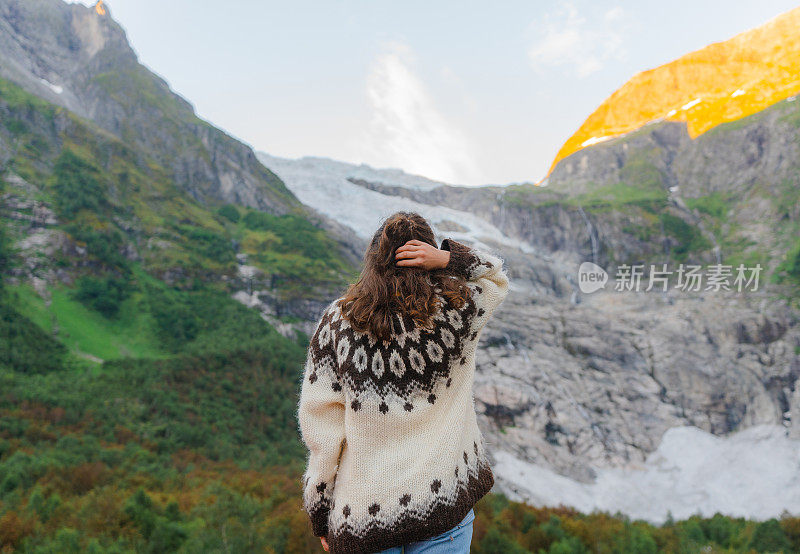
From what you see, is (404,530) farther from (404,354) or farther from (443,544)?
(404,354)

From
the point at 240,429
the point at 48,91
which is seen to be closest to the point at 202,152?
the point at 48,91

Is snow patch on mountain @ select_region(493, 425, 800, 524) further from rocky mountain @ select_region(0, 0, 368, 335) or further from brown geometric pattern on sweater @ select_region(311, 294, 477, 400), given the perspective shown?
brown geometric pattern on sweater @ select_region(311, 294, 477, 400)

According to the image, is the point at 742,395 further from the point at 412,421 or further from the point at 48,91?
the point at 48,91

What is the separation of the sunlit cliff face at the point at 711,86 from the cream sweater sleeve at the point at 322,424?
258 feet

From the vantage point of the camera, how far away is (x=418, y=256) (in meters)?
1.86

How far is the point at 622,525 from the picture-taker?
9.52 metres

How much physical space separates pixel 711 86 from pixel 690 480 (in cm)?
8387

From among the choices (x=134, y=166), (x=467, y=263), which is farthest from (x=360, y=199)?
(x=467, y=263)

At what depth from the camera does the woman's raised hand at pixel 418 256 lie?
1.85m

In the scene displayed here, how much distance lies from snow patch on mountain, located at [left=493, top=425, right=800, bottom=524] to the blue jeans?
72.4 ft

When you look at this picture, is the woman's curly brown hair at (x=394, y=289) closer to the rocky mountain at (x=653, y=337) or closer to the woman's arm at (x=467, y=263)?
the woman's arm at (x=467, y=263)

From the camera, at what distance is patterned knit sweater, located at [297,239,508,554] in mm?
1817

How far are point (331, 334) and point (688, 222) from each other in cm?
6295

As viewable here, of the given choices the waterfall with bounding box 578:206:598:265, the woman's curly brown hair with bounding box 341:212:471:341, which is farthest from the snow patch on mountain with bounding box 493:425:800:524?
the waterfall with bounding box 578:206:598:265
